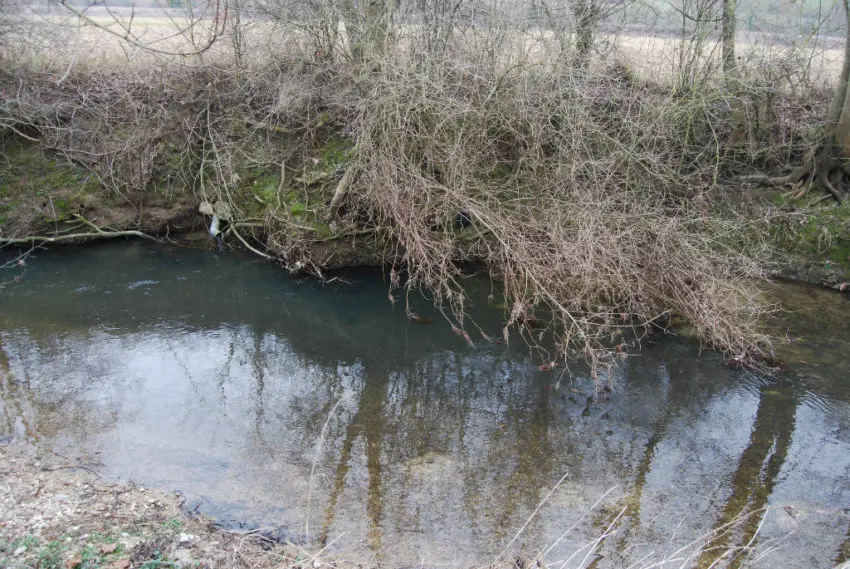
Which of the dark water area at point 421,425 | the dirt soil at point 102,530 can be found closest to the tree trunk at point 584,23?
the dark water area at point 421,425

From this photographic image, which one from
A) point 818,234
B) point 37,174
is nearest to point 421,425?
point 818,234

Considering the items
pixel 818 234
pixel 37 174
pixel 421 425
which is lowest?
pixel 421 425

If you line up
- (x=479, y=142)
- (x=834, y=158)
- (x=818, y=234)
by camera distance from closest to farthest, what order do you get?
(x=479, y=142) < (x=818, y=234) < (x=834, y=158)

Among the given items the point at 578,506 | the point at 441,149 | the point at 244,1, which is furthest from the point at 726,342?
the point at 244,1

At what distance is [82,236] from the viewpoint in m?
10.2

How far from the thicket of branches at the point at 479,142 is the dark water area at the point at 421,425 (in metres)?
0.68

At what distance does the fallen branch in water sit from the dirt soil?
5.56 m

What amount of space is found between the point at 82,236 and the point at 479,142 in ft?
20.0

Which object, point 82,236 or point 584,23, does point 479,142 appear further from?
point 82,236

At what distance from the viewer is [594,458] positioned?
5922 mm

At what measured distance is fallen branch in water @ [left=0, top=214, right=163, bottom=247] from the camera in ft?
32.6

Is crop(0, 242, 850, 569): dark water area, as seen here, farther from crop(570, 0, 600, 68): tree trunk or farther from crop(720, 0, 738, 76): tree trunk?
crop(570, 0, 600, 68): tree trunk

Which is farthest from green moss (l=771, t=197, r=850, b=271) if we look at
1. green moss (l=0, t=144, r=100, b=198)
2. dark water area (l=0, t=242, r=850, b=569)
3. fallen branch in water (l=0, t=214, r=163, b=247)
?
green moss (l=0, t=144, r=100, b=198)

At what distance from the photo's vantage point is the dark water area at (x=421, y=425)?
16.4 feet
